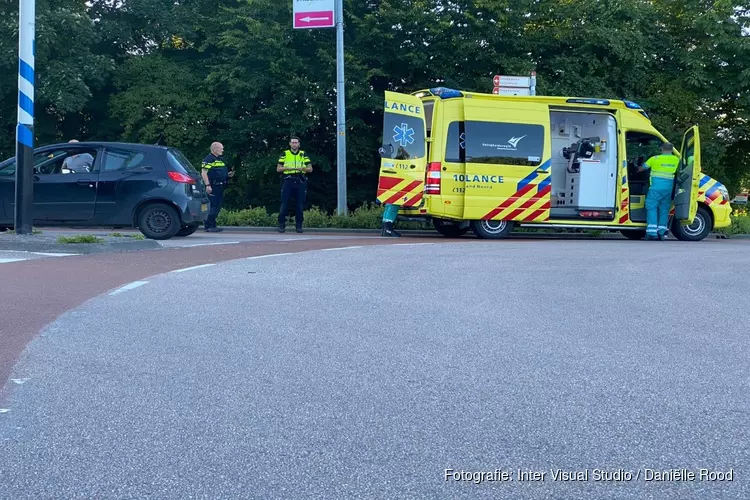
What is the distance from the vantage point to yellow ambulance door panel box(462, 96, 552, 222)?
54.4ft

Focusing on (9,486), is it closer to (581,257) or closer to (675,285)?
(675,285)

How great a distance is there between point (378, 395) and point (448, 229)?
13768 mm

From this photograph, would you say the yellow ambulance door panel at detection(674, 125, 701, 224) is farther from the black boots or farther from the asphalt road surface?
the asphalt road surface

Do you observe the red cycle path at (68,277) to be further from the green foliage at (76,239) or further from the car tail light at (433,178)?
the car tail light at (433,178)

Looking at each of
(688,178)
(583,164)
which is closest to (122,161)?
(583,164)

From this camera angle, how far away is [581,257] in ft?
41.8

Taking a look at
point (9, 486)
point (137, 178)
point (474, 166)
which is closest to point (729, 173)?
point (474, 166)

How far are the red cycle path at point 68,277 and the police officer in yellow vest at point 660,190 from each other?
6.22m

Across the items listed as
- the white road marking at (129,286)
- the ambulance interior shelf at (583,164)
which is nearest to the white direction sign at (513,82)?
the ambulance interior shelf at (583,164)

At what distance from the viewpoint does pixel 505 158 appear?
16.7 metres

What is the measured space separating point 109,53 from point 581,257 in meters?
20.6

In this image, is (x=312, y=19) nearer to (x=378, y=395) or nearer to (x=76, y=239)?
(x=76, y=239)

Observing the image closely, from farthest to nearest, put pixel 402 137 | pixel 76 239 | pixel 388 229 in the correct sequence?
pixel 388 229 → pixel 402 137 → pixel 76 239

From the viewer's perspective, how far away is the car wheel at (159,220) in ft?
48.5
